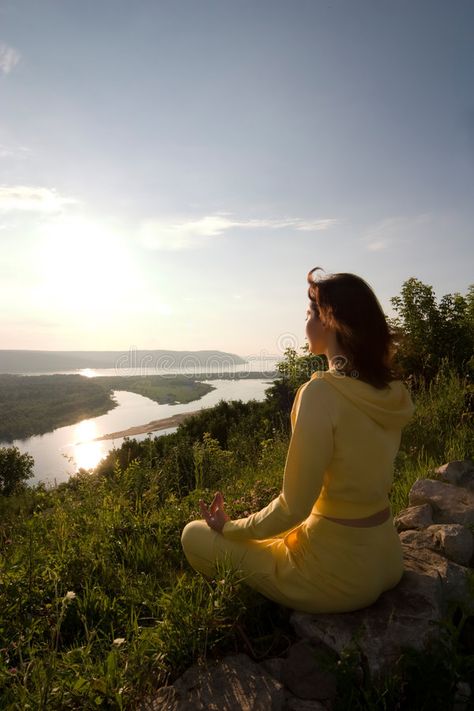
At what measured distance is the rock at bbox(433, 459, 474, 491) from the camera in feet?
13.4

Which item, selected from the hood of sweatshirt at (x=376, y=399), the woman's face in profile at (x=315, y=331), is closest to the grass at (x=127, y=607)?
the hood of sweatshirt at (x=376, y=399)

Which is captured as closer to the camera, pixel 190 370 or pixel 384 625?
pixel 384 625

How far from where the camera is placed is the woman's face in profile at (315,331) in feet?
7.20

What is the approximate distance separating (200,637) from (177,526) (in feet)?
5.24

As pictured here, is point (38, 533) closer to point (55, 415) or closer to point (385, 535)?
point (385, 535)

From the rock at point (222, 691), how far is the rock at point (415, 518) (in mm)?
1872

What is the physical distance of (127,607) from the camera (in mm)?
2641

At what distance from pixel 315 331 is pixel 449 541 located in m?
1.88

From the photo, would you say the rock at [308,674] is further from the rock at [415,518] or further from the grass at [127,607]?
the rock at [415,518]

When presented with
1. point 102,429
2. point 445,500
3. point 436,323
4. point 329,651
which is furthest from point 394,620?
point 102,429

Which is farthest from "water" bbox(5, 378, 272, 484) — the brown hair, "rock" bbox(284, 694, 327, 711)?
"rock" bbox(284, 694, 327, 711)

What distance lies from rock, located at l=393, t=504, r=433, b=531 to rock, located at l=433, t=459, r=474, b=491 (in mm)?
743

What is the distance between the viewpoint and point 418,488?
12.2 feet

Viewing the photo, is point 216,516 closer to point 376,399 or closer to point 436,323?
point 376,399
